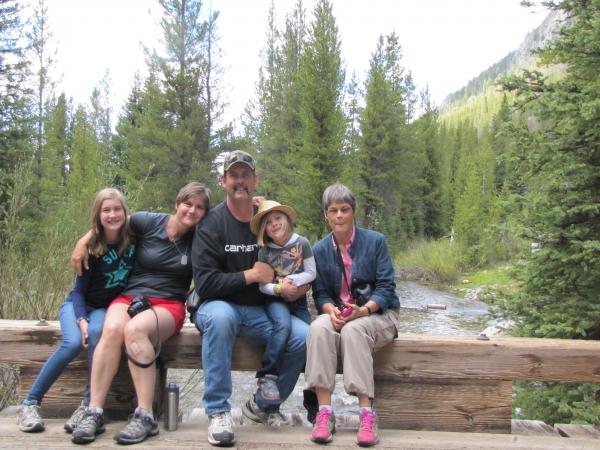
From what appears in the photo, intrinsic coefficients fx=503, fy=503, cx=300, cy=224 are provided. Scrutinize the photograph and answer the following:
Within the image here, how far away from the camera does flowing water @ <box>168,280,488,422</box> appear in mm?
6227

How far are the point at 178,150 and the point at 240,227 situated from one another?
21044mm

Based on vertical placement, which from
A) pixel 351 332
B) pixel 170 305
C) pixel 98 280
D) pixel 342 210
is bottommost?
pixel 351 332

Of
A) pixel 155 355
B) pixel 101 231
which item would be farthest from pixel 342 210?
pixel 101 231

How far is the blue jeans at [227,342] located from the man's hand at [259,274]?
20 cm

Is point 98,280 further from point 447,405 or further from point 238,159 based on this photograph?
point 447,405

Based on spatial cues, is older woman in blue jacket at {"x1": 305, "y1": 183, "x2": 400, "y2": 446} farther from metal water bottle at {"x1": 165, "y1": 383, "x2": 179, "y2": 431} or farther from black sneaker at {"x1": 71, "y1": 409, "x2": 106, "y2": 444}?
black sneaker at {"x1": 71, "y1": 409, "x2": 106, "y2": 444}

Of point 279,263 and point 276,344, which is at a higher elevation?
point 279,263

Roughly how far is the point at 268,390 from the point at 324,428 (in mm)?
379

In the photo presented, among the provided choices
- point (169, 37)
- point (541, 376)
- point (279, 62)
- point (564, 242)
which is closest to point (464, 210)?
point (279, 62)

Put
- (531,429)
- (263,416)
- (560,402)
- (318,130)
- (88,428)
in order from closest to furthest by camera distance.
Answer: (88,428)
(263,416)
(531,429)
(560,402)
(318,130)

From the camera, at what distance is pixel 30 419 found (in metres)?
2.64

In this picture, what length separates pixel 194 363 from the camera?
305 cm

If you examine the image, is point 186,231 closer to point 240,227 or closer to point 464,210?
point 240,227

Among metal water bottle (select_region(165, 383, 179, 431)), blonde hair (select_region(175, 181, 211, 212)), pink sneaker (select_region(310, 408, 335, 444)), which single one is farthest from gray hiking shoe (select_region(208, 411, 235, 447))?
blonde hair (select_region(175, 181, 211, 212))
